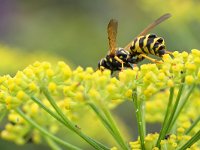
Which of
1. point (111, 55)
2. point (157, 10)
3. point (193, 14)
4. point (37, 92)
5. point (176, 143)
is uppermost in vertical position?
point (157, 10)

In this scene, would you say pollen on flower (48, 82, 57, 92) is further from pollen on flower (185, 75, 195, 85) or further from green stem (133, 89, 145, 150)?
pollen on flower (185, 75, 195, 85)

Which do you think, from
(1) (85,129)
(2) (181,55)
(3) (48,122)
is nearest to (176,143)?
(2) (181,55)

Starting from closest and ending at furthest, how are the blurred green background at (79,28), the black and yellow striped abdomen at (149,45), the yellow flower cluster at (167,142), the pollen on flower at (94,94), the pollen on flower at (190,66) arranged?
1. the pollen on flower at (94,94)
2. the pollen on flower at (190,66)
3. the yellow flower cluster at (167,142)
4. the black and yellow striped abdomen at (149,45)
5. the blurred green background at (79,28)

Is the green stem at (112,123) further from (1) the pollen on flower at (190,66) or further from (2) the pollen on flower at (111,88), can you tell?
(1) the pollen on flower at (190,66)

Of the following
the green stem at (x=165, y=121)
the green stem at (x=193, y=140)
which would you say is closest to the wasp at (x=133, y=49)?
the green stem at (x=165, y=121)

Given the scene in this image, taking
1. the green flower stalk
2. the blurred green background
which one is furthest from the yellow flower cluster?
the blurred green background

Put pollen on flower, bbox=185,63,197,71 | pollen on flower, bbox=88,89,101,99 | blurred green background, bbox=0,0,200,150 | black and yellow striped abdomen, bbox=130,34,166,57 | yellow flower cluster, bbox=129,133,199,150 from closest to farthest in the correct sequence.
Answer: pollen on flower, bbox=88,89,101,99 → pollen on flower, bbox=185,63,197,71 → yellow flower cluster, bbox=129,133,199,150 → black and yellow striped abdomen, bbox=130,34,166,57 → blurred green background, bbox=0,0,200,150

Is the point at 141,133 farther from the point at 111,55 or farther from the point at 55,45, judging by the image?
the point at 55,45

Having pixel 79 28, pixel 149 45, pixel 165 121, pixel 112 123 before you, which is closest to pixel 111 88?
pixel 112 123
